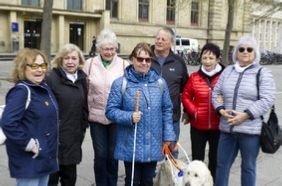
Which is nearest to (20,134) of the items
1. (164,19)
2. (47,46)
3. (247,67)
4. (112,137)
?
(112,137)

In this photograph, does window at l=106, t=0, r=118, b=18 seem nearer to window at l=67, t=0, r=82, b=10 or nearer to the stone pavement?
window at l=67, t=0, r=82, b=10

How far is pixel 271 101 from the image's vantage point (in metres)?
3.45

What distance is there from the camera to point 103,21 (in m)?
31.8

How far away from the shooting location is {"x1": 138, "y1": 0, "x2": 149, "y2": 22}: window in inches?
1393

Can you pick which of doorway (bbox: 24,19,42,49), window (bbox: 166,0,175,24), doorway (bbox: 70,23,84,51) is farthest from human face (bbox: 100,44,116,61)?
window (bbox: 166,0,175,24)

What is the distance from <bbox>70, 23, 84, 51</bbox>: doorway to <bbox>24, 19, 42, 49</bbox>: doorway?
9.76ft

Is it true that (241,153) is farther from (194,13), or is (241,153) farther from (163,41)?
(194,13)

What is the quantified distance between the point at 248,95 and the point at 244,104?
0.33ft

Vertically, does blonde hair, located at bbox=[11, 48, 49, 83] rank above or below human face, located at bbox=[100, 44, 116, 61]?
below

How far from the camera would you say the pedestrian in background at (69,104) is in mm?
3609

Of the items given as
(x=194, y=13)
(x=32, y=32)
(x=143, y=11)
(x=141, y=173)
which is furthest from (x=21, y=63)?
(x=194, y=13)

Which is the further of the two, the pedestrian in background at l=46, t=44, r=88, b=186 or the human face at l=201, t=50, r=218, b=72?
the human face at l=201, t=50, r=218, b=72

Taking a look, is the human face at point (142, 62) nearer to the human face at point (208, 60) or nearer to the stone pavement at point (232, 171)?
the human face at point (208, 60)

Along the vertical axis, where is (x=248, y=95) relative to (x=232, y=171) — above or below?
above
